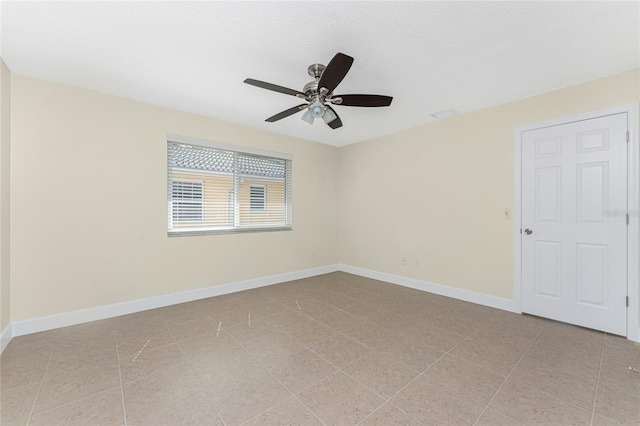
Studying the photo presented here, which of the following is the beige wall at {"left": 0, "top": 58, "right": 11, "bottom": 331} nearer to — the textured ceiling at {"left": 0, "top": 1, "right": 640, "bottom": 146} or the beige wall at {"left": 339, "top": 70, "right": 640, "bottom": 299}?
the textured ceiling at {"left": 0, "top": 1, "right": 640, "bottom": 146}

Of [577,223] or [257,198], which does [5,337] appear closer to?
[257,198]

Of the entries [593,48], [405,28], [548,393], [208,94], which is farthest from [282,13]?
[548,393]

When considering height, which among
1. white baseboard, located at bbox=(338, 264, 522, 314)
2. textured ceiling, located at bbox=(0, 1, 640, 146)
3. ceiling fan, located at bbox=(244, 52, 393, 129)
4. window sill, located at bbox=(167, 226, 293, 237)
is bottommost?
white baseboard, located at bbox=(338, 264, 522, 314)

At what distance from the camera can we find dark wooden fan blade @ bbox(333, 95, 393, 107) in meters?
2.46

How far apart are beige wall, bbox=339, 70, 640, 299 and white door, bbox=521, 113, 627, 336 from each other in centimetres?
19

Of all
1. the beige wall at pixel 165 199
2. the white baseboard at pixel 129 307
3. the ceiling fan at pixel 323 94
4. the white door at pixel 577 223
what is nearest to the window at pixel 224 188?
the beige wall at pixel 165 199

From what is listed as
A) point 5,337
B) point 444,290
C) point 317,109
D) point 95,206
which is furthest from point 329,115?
point 5,337

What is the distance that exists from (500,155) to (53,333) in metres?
5.34

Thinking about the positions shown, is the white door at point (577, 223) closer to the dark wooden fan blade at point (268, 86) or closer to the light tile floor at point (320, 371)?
the light tile floor at point (320, 371)

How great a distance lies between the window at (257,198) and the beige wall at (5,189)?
8.48 ft

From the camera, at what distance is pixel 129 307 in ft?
10.4

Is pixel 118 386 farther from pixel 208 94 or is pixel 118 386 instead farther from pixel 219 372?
pixel 208 94

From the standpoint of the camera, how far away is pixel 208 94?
3.07 metres

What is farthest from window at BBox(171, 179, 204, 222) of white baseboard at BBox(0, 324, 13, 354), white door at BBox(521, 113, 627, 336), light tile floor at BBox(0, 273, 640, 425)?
white door at BBox(521, 113, 627, 336)
